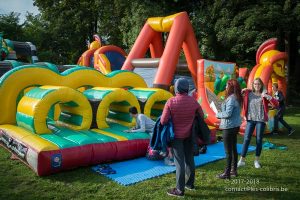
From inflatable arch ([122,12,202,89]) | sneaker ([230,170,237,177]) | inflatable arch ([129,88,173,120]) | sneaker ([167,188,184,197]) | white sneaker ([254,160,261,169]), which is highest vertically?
inflatable arch ([122,12,202,89])

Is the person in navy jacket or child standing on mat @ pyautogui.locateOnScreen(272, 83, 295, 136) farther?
child standing on mat @ pyautogui.locateOnScreen(272, 83, 295, 136)

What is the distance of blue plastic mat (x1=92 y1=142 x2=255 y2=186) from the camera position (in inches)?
187

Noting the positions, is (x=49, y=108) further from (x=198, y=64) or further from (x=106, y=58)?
(x=106, y=58)

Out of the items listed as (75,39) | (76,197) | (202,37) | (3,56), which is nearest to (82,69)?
(76,197)

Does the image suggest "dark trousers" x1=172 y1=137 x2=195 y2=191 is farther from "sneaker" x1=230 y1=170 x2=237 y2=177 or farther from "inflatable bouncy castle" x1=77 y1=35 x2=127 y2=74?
→ "inflatable bouncy castle" x1=77 y1=35 x2=127 y2=74

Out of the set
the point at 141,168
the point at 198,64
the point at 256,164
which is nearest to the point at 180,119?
the point at 141,168

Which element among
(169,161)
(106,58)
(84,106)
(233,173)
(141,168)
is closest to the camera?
(233,173)

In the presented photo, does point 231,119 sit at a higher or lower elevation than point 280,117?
higher

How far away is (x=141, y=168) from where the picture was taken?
5285 millimetres

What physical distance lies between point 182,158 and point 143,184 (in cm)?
86

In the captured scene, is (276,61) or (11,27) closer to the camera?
(276,61)

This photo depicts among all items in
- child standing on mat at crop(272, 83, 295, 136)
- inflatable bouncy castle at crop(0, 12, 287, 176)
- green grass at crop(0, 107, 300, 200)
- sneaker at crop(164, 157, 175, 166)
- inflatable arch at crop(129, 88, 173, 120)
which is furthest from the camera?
child standing on mat at crop(272, 83, 295, 136)

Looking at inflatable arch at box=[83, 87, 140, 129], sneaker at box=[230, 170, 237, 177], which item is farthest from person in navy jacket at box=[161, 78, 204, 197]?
inflatable arch at box=[83, 87, 140, 129]

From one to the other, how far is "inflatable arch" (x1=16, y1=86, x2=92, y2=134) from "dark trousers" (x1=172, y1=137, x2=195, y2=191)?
2805mm
